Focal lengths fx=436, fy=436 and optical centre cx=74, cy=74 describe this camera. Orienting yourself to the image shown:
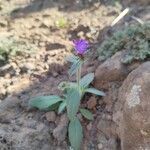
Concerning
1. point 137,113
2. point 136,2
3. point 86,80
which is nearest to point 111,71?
point 86,80

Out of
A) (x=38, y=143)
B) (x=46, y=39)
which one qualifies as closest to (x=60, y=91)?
(x=38, y=143)

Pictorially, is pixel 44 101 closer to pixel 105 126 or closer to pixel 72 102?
pixel 72 102

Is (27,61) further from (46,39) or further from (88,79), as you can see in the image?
(88,79)

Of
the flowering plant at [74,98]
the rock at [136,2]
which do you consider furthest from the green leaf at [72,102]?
the rock at [136,2]

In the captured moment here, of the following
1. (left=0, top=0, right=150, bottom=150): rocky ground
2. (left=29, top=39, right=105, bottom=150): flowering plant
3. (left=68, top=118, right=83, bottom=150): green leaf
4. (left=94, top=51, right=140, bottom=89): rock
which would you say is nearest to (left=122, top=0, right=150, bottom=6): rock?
(left=0, top=0, right=150, bottom=150): rocky ground

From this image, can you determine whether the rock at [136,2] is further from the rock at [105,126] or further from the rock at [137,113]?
the rock at [105,126]
